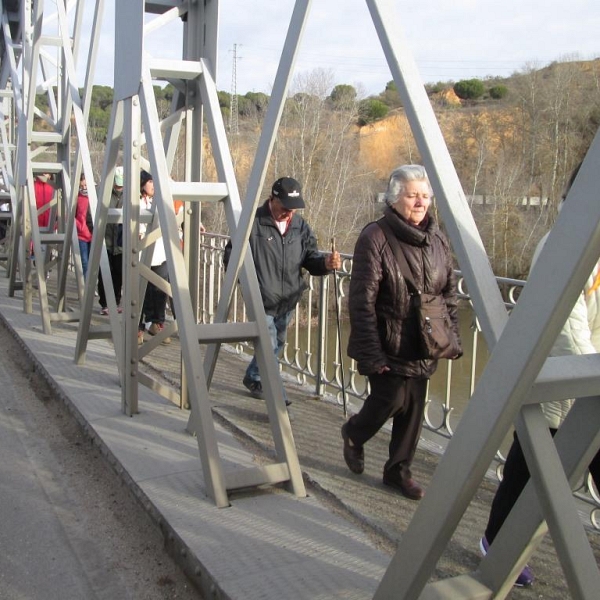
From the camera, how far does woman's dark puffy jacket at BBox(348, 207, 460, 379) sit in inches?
A: 143

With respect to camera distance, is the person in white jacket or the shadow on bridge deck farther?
the shadow on bridge deck

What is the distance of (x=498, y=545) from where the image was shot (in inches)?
89.7

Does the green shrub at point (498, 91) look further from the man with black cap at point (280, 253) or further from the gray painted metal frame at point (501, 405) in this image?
the gray painted metal frame at point (501, 405)

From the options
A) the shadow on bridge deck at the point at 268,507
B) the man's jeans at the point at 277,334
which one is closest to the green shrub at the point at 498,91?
the man's jeans at the point at 277,334

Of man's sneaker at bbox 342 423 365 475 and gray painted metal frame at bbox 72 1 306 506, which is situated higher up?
gray painted metal frame at bbox 72 1 306 506

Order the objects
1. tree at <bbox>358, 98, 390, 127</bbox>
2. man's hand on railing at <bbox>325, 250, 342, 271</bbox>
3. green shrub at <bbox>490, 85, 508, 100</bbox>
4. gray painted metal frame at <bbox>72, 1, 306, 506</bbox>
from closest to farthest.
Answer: gray painted metal frame at <bbox>72, 1, 306, 506</bbox>, man's hand on railing at <bbox>325, 250, 342, 271</bbox>, tree at <bbox>358, 98, 390, 127</bbox>, green shrub at <bbox>490, 85, 508, 100</bbox>

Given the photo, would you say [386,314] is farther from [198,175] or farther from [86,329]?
[86,329]

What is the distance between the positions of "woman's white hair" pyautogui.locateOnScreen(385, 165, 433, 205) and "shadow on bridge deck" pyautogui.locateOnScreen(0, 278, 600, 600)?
1.57 meters

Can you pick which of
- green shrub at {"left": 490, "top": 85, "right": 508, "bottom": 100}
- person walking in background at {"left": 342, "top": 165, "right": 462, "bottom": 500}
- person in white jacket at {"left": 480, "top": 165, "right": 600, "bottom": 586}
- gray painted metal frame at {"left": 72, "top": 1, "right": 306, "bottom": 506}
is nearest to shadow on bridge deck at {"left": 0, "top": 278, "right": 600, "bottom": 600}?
gray painted metal frame at {"left": 72, "top": 1, "right": 306, "bottom": 506}

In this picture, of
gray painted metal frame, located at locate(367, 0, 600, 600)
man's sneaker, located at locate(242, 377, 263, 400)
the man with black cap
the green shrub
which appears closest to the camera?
gray painted metal frame, located at locate(367, 0, 600, 600)

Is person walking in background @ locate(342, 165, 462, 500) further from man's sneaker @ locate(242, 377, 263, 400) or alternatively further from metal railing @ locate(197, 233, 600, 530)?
man's sneaker @ locate(242, 377, 263, 400)

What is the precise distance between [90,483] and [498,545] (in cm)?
270

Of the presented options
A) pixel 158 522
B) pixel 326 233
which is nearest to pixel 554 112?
pixel 326 233

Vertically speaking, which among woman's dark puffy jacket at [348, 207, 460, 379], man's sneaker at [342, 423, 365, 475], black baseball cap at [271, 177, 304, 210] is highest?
black baseball cap at [271, 177, 304, 210]
